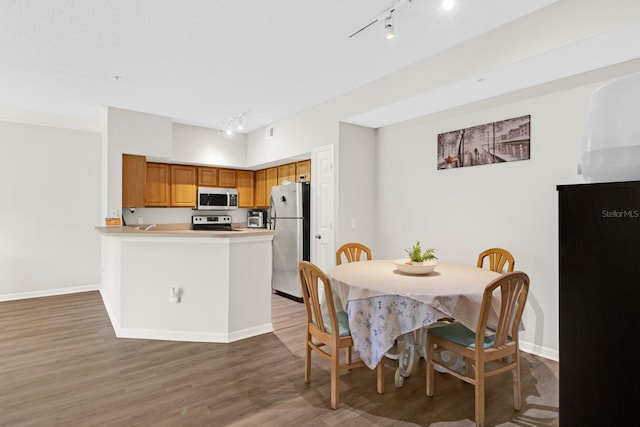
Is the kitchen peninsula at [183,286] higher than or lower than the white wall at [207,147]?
lower

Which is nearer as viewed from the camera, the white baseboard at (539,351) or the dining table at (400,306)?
the dining table at (400,306)

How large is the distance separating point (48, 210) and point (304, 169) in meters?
3.82

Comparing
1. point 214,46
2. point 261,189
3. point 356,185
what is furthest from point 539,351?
point 261,189

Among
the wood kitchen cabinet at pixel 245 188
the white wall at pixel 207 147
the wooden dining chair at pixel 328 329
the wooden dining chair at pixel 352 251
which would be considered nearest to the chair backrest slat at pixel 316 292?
the wooden dining chair at pixel 328 329

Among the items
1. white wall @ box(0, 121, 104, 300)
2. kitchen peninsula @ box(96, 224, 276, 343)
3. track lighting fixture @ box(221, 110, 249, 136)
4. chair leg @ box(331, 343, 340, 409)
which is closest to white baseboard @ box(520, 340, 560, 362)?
chair leg @ box(331, 343, 340, 409)

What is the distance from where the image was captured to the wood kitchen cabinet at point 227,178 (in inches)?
246

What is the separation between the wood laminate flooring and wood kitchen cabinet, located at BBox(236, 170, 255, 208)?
3489 mm

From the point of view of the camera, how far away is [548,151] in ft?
9.68

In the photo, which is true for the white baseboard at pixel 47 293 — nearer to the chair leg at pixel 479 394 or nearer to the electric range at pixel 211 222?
the electric range at pixel 211 222

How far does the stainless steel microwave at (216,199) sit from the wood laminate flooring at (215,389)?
2931 mm

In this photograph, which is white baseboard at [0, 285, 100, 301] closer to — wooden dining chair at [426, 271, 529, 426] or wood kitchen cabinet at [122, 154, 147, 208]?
wood kitchen cabinet at [122, 154, 147, 208]

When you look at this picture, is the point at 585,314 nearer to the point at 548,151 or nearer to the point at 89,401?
the point at 548,151

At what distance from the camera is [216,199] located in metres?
6.08

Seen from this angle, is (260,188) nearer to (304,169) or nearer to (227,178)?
(227,178)
